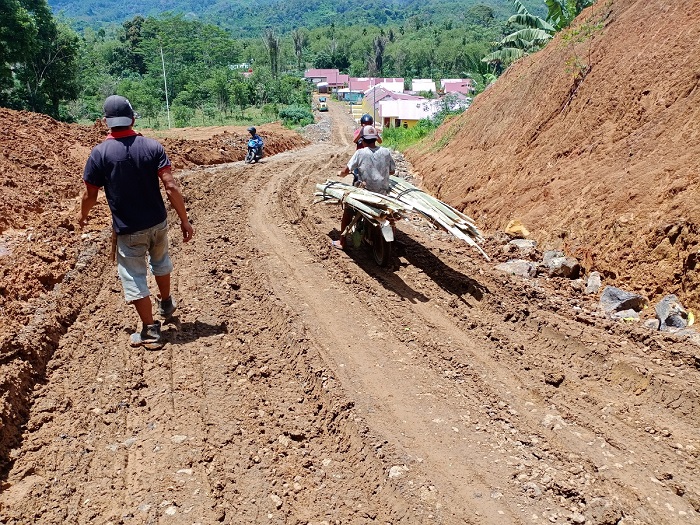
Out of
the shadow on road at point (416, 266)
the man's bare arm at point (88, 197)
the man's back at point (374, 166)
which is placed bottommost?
the shadow on road at point (416, 266)

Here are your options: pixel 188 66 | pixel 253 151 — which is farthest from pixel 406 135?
pixel 188 66

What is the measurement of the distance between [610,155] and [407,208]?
3.14m

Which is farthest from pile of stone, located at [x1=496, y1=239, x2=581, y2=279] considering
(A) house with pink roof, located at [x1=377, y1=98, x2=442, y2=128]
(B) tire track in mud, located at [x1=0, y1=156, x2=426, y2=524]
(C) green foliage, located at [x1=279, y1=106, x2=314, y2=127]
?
(A) house with pink roof, located at [x1=377, y1=98, x2=442, y2=128]

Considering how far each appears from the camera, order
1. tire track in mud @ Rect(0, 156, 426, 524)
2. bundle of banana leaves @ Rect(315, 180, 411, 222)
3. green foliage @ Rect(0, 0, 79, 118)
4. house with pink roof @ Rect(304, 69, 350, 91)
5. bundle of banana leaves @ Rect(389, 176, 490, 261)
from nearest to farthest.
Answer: tire track in mud @ Rect(0, 156, 426, 524) < bundle of banana leaves @ Rect(389, 176, 490, 261) < bundle of banana leaves @ Rect(315, 180, 411, 222) < green foliage @ Rect(0, 0, 79, 118) < house with pink roof @ Rect(304, 69, 350, 91)

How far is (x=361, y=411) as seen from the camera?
434 centimetres

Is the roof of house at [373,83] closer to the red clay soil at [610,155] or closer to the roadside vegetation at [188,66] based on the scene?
the roadside vegetation at [188,66]

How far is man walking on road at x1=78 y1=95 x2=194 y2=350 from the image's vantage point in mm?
4777

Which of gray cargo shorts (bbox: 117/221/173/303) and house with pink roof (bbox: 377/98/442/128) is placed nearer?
gray cargo shorts (bbox: 117/221/173/303)

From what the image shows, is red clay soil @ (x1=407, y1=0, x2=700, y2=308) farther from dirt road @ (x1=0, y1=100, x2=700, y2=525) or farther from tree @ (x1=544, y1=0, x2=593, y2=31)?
tree @ (x1=544, y1=0, x2=593, y2=31)

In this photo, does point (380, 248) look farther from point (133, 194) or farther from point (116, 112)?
point (116, 112)

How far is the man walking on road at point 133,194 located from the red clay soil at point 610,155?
4.94 metres

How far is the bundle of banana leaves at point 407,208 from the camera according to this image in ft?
22.5

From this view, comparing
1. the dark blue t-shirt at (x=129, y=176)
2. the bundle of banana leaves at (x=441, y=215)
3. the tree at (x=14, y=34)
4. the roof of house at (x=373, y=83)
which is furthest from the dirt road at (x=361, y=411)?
the roof of house at (x=373, y=83)

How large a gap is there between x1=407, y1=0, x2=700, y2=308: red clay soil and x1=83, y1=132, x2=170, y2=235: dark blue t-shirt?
5086 mm
